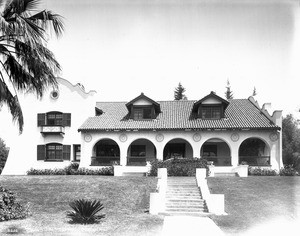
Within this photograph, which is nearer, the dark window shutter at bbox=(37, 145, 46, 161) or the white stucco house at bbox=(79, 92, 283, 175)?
the white stucco house at bbox=(79, 92, 283, 175)

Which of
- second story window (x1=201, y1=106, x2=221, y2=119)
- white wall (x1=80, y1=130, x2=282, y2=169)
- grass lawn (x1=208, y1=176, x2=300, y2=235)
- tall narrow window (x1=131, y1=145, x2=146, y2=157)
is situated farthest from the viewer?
tall narrow window (x1=131, y1=145, x2=146, y2=157)

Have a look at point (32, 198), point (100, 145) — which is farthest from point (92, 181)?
point (100, 145)

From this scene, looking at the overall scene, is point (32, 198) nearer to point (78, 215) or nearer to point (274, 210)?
point (78, 215)

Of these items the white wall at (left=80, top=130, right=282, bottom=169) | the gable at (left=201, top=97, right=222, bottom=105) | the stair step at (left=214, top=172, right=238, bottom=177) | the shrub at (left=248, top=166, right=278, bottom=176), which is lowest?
the stair step at (left=214, top=172, right=238, bottom=177)

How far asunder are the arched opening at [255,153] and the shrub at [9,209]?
1938 centimetres

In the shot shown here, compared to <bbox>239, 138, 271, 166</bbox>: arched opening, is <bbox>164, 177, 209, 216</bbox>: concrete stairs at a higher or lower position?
lower

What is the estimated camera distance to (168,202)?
20.0m

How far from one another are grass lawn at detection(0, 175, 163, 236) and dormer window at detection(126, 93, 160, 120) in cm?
867

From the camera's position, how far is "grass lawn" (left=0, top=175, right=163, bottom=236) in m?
14.0

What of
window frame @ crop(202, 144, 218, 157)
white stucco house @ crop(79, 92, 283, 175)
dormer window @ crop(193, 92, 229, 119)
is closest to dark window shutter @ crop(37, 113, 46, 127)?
white stucco house @ crop(79, 92, 283, 175)

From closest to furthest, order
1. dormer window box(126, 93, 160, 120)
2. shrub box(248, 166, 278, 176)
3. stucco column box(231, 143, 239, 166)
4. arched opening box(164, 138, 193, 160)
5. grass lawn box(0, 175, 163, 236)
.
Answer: grass lawn box(0, 175, 163, 236) → shrub box(248, 166, 278, 176) → stucco column box(231, 143, 239, 166) → dormer window box(126, 93, 160, 120) → arched opening box(164, 138, 193, 160)

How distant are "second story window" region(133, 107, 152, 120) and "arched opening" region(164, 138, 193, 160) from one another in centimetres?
306

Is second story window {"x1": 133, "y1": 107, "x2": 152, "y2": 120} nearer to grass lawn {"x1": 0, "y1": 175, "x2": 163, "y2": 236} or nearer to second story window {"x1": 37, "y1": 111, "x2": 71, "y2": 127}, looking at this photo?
second story window {"x1": 37, "y1": 111, "x2": 71, "y2": 127}

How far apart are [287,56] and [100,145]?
24.4m
